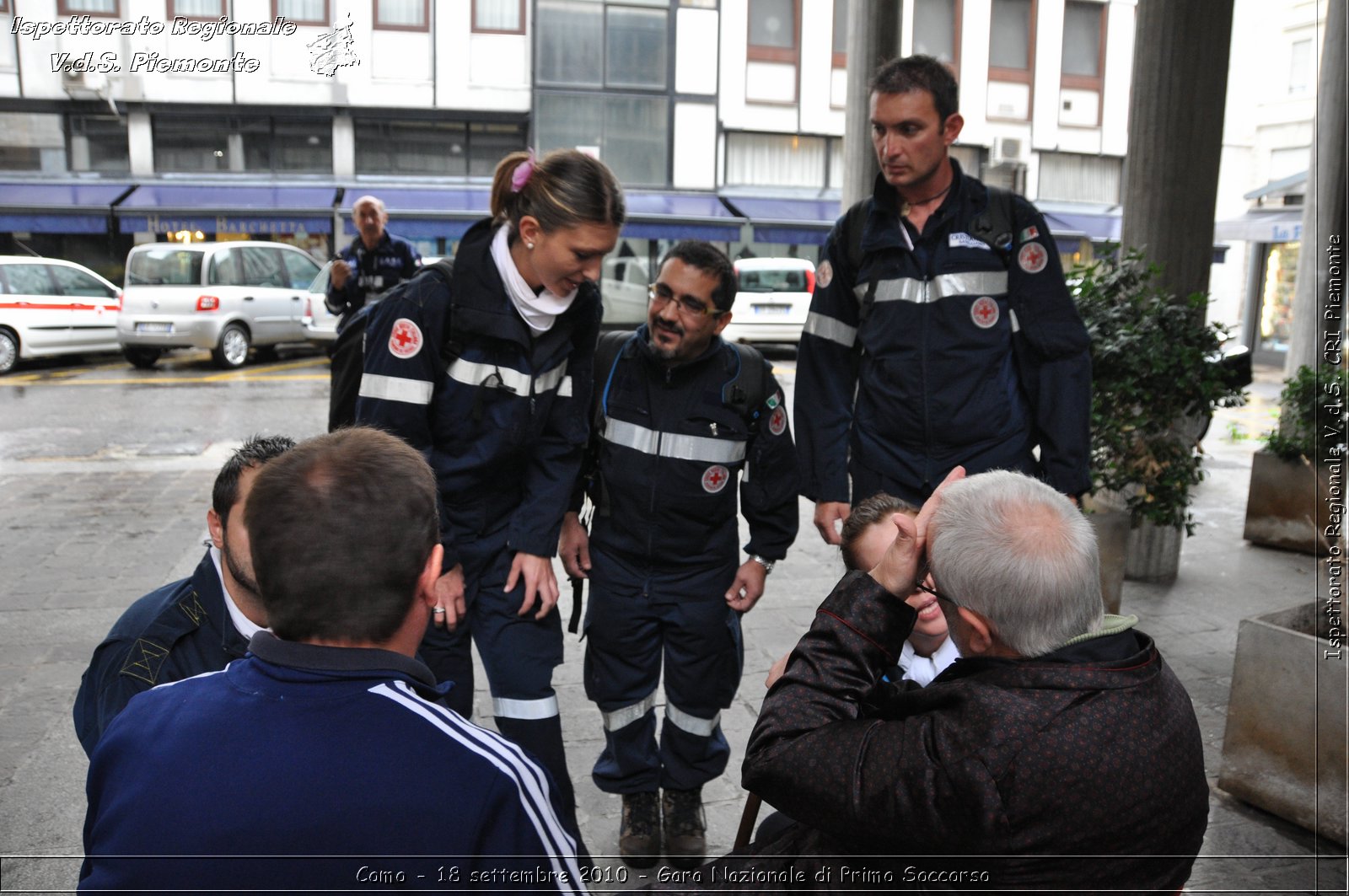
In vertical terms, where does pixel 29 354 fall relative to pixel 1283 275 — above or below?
below

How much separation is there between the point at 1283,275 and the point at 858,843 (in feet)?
78.1

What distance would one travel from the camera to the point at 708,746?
134 inches

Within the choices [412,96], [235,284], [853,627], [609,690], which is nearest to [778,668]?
[853,627]

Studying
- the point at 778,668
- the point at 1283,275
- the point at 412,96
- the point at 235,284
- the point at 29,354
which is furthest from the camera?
the point at 1283,275

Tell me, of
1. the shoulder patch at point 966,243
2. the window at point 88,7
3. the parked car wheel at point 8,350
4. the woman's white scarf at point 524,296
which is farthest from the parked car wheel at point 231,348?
the shoulder patch at point 966,243

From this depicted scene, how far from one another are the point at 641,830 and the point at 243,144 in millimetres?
20846

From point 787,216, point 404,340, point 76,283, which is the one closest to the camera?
point 404,340

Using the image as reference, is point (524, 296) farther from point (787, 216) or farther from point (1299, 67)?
point (1299, 67)

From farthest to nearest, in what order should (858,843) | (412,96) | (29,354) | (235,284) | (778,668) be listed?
(412,96) → (235,284) → (29,354) → (778,668) → (858,843)

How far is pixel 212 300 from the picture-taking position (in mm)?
15922

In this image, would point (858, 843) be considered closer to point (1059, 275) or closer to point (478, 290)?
point (478, 290)

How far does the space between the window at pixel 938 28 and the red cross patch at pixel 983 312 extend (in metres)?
12.8

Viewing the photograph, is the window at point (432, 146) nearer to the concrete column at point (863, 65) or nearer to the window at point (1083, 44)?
the window at point (1083, 44)

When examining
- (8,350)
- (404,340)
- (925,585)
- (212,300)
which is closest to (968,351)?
(925,585)
